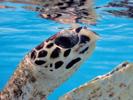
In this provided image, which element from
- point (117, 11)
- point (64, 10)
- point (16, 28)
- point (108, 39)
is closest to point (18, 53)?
point (16, 28)

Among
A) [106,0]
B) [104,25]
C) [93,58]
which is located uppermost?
[106,0]

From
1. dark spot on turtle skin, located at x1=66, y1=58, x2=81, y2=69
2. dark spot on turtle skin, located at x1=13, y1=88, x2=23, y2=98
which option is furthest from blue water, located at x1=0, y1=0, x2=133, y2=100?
dark spot on turtle skin, located at x1=66, y1=58, x2=81, y2=69

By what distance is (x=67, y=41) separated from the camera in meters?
2.78

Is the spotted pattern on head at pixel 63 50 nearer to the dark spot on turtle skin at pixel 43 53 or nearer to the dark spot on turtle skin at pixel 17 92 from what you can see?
the dark spot on turtle skin at pixel 43 53

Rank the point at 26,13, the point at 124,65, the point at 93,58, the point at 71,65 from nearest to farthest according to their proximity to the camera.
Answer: the point at 124,65
the point at 71,65
the point at 93,58
the point at 26,13

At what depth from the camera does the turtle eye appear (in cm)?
274

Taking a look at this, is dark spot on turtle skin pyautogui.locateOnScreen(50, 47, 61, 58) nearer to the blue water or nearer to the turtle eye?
the turtle eye

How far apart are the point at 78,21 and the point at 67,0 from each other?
2.11 ft

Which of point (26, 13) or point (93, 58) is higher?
point (26, 13)

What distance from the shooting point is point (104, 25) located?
775 centimetres

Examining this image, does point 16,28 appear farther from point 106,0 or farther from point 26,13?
point 106,0

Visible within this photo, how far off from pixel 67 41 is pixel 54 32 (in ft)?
16.2

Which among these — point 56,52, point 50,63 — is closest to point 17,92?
point 50,63

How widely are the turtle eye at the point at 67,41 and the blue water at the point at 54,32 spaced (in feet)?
14.0
